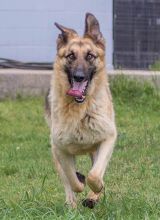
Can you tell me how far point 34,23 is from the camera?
14.1 m

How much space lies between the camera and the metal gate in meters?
14.4

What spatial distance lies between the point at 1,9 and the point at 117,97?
264 centimetres

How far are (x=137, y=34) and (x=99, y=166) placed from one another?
7.58 m

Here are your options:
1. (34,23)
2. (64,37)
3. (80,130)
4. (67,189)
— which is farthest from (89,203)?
(34,23)

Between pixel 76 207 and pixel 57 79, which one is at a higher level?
pixel 57 79

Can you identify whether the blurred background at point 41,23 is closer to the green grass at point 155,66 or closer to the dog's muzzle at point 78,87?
the green grass at point 155,66

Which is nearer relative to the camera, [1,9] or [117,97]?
[117,97]

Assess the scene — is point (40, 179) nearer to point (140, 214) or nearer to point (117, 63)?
point (140, 214)

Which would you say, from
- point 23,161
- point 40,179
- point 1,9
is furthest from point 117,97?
point 40,179

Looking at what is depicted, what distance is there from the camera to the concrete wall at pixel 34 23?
14.1 m

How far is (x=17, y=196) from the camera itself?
8.00m

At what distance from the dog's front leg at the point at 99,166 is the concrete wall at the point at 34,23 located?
684 centimetres

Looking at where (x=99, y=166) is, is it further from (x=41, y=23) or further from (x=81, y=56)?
(x=41, y=23)

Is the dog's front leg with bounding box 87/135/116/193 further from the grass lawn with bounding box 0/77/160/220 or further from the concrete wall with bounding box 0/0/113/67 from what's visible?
the concrete wall with bounding box 0/0/113/67
